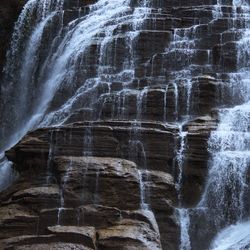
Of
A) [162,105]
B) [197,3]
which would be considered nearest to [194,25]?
[197,3]

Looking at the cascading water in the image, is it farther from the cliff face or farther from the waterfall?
the cliff face

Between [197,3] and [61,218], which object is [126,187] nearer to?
[61,218]

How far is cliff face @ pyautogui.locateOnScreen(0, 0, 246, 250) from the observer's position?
687 inches

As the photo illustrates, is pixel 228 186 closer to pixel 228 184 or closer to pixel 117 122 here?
pixel 228 184

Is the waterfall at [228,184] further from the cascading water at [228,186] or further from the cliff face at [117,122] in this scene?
the cliff face at [117,122]

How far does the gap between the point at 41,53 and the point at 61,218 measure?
15714mm

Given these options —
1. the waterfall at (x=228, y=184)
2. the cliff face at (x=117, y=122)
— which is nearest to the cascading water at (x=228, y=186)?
the waterfall at (x=228, y=184)

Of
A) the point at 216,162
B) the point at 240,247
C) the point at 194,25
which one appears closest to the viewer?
the point at 240,247

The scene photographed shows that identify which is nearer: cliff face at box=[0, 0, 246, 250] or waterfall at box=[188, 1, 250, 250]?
cliff face at box=[0, 0, 246, 250]

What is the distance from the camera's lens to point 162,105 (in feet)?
74.1

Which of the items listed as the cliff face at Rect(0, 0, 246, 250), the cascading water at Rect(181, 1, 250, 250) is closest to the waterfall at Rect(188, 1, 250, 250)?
the cascading water at Rect(181, 1, 250, 250)

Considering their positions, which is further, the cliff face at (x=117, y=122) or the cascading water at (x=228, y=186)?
the cascading water at (x=228, y=186)

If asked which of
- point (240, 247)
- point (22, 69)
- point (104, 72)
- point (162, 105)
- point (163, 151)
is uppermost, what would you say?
point (22, 69)

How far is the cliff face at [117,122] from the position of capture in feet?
57.3
